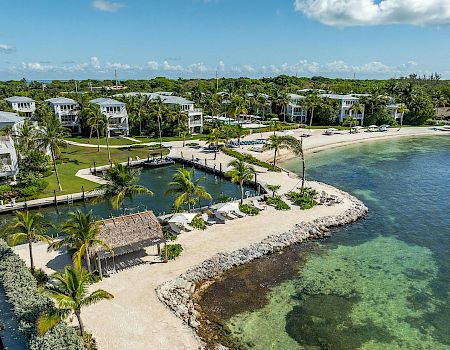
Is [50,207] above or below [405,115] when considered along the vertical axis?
below

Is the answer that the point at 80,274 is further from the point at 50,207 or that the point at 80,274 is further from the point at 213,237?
the point at 50,207

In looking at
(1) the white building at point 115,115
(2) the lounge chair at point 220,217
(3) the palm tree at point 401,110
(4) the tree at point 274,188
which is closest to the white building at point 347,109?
(3) the palm tree at point 401,110

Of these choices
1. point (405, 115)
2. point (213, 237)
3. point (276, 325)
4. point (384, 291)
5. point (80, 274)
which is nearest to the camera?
point (80, 274)

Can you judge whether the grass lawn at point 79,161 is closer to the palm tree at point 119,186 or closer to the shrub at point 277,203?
the palm tree at point 119,186

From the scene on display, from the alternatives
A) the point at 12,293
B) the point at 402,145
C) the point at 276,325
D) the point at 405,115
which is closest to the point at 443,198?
the point at 276,325

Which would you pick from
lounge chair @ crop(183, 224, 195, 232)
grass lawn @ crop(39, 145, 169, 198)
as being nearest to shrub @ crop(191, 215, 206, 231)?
lounge chair @ crop(183, 224, 195, 232)

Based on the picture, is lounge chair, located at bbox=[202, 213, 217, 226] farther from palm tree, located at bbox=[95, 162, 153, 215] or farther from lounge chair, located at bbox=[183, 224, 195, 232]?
palm tree, located at bbox=[95, 162, 153, 215]
